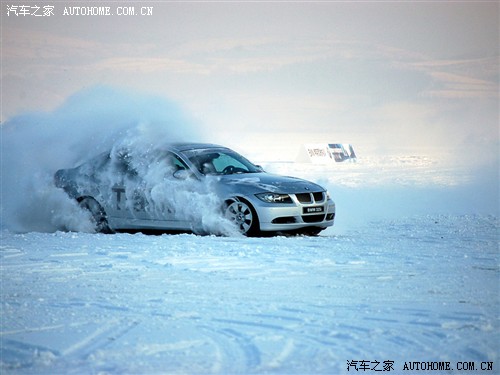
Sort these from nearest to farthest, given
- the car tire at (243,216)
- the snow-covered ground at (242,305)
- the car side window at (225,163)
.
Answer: the snow-covered ground at (242,305) → the car tire at (243,216) → the car side window at (225,163)

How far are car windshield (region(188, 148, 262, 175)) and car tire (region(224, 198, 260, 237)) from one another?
806 millimetres

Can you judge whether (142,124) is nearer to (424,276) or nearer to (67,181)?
(67,181)

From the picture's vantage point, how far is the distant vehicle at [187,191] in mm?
13664

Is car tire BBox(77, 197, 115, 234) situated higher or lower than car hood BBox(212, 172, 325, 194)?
lower

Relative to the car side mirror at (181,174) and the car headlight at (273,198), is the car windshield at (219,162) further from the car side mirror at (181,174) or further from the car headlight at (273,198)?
the car headlight at (273,198)

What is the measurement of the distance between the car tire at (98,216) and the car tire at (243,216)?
2.17m

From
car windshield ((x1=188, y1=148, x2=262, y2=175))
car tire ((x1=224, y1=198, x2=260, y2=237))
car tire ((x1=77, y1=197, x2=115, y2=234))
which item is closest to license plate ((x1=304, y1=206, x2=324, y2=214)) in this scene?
car tire ((x1=224, y1=198, x2=260, y2=237))

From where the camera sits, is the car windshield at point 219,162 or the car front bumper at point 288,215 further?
the car windshield at point 219,162

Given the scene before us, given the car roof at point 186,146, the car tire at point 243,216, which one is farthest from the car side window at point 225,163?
the car tire at point 243,216

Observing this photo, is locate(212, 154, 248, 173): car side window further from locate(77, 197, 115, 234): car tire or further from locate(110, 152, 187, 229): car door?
locate(77, 197, 115, 234): car tire

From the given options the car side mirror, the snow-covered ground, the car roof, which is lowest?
the snow-covered ground

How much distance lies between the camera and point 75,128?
1686cm

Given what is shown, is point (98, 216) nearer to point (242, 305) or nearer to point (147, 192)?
point (147, 192)

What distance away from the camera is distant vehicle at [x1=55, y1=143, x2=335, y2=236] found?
538 inches
